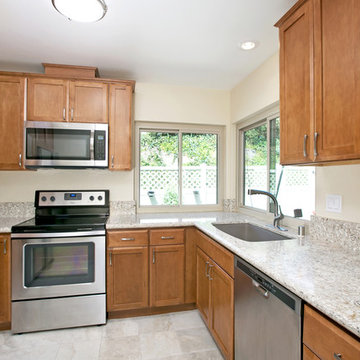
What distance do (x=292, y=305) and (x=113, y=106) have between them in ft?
7.41

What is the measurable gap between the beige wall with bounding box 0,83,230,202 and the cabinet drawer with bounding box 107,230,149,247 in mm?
695

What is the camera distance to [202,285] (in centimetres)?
215

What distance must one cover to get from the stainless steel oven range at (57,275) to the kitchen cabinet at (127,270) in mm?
80

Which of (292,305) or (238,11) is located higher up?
(238,11)

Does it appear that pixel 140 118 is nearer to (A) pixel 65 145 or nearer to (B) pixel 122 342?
(A) pixel 65 145

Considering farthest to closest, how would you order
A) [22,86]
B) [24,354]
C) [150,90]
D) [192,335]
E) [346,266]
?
[150,90]
[22,86]
[192,335]
[24,354]
[346,266]

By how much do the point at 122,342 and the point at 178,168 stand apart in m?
1.88

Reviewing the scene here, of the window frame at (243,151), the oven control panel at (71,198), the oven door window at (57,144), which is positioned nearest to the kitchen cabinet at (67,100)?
the oven door window at (57,144)

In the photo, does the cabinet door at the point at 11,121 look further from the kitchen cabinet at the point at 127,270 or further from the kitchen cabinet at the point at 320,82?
the kitchen cabinet at the point at 320,82

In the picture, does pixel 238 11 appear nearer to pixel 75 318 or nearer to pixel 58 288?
pixel 58 288

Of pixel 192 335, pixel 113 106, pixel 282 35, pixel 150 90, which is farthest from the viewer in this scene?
pixel 150 90

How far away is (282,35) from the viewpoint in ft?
5.08

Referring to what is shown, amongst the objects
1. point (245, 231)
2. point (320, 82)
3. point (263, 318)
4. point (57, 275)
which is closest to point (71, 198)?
point (57, 275)

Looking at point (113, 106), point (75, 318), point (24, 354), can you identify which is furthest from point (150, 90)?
point (24, 354)
